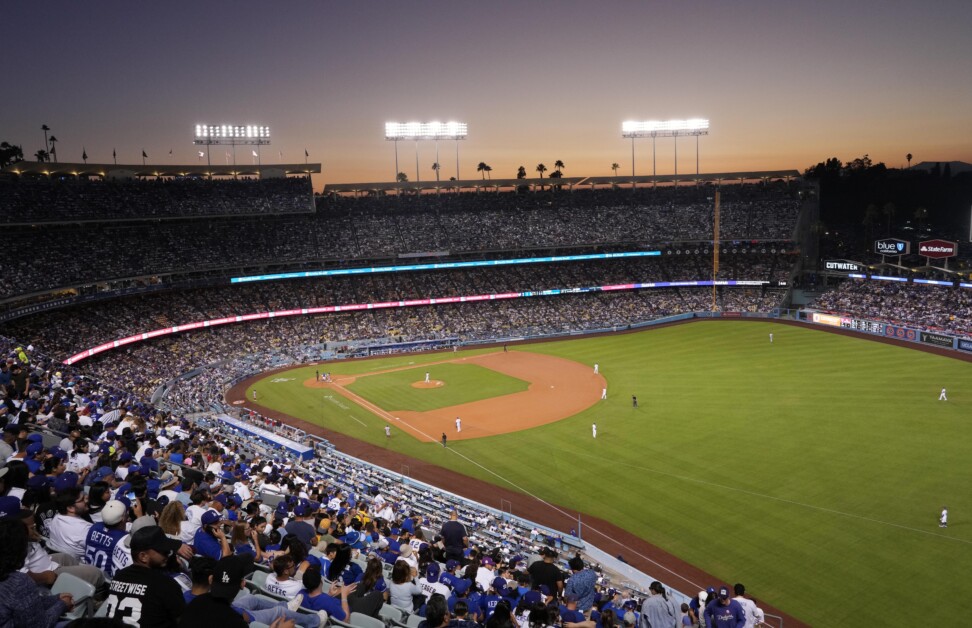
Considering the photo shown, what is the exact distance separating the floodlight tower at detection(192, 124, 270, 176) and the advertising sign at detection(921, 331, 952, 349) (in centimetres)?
6823

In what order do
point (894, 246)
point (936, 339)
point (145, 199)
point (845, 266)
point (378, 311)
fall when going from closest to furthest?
point (936, 339)
point (145, 199)
point (894, 246)
point (378, 311)
point (845, 266)

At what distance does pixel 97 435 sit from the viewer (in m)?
13.6

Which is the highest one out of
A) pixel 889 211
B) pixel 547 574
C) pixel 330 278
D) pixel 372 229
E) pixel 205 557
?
pixel 889 211

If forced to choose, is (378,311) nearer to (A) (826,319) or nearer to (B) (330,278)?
(B) (330,278)

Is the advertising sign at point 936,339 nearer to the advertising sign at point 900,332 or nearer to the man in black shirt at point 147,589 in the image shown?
the advertising sign at point 900,332

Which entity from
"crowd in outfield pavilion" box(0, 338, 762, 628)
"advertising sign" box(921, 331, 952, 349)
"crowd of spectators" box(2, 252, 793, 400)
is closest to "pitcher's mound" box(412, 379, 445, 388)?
"crowd of spectators" box(2, 252, 793, 400)

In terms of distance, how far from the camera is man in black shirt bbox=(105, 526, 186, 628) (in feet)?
15.5

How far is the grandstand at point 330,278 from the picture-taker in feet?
98.1

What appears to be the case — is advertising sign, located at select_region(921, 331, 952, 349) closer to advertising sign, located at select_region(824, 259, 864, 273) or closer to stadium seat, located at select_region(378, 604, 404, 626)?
advertising sign, located at select_region(824, 259, 864, 273)

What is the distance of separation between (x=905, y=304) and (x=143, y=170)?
75653 millimetres

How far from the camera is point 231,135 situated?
68688 mm

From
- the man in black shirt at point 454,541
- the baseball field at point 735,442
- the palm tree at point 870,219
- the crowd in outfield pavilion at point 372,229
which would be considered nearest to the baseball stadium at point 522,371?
the baseball field at point 735,442

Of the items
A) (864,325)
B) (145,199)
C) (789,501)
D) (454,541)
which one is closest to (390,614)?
(454,541)

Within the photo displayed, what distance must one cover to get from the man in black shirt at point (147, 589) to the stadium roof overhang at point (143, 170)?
6313cm
